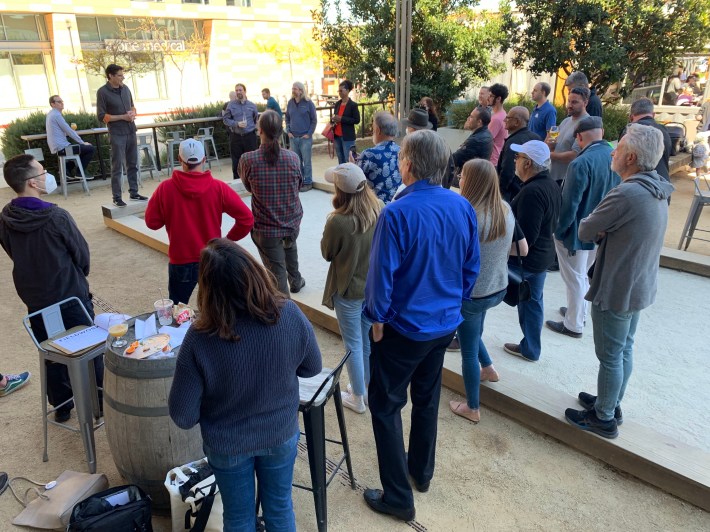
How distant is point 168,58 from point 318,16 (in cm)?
2064

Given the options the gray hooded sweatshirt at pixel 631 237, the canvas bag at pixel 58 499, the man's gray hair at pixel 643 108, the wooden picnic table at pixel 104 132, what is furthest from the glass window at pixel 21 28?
the gray hooded sweatshirt at pixel 631 237

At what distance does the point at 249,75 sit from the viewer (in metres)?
31.2

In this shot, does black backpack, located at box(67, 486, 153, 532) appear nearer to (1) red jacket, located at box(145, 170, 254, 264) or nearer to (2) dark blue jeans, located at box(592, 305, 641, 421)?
(1) red jacket, located at box(145, 170, 254, 264)

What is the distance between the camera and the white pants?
3.84 m

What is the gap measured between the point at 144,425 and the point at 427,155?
1755 mm

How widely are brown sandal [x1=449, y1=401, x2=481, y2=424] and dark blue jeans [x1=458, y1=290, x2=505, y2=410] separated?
0.37 ft

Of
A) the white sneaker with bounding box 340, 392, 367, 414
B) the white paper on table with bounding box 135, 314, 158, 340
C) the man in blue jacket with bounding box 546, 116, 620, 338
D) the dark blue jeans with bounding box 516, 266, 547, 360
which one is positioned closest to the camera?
the white paper on table with bounding box 135, 314, 158, 340

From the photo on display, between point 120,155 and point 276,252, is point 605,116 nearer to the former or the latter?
point 276,252

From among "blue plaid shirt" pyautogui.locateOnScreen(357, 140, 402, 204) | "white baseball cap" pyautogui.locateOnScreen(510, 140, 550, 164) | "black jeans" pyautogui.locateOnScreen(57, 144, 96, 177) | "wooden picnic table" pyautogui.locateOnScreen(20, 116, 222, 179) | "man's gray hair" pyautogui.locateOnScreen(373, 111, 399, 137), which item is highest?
"man's gray hair" pyautogui.locateOnScreen(373, 111, 399, 137)

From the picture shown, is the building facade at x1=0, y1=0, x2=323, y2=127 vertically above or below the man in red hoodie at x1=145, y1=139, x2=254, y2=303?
above

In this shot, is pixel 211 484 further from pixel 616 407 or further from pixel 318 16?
pixel 318 16

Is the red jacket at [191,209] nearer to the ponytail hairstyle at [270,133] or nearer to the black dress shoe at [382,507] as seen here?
the ponytail hairstyle at [270,133]

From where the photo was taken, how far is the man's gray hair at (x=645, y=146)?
2.38 m

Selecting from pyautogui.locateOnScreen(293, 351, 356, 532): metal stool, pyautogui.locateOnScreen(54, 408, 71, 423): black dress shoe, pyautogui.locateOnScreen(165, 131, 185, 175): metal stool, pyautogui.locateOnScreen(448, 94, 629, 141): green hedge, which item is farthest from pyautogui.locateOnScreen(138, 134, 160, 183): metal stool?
pyautogui.locateOnScreen(293, 351, 356, 532): metal stool
